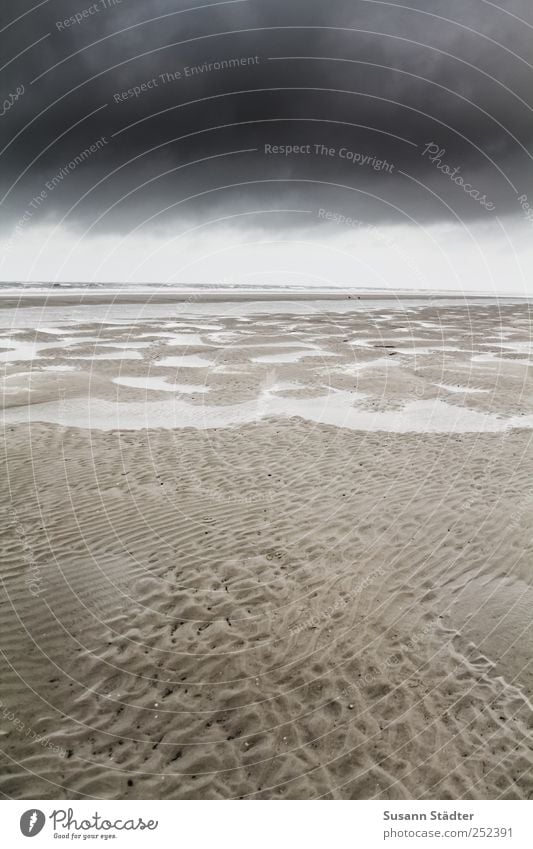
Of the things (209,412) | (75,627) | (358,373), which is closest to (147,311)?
(358,373)

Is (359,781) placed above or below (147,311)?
below

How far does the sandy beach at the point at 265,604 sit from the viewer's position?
17.8 feet

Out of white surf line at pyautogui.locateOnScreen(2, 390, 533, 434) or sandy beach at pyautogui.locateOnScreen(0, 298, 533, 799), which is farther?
white surf line at pyautogui.locateOnScreen(2, 390, 533, 434)

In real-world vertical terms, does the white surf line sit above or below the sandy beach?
above

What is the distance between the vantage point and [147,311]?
64625 millimetres

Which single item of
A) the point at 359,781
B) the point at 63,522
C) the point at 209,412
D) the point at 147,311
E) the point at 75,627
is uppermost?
the point at 147,311

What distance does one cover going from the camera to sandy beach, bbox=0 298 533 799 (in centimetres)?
543

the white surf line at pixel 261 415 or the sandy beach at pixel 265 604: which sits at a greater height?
the white surf line at pixel 261 415

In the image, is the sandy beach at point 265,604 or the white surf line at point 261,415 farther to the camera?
the white surf line at point 261,415

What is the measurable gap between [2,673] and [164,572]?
→ 9.49 feet

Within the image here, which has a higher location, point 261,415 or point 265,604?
point 261,415

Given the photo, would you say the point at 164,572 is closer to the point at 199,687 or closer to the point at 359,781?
the point at 199,687

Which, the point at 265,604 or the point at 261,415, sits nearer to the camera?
the point at 265,604

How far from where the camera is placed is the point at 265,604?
7.85 m
